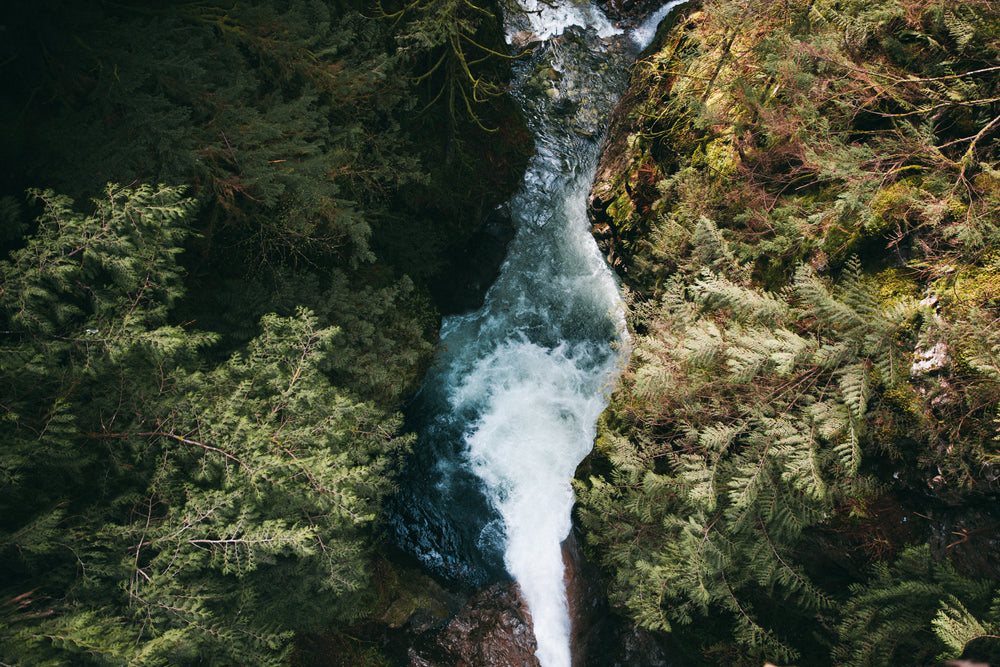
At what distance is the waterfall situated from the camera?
7695 millimetres

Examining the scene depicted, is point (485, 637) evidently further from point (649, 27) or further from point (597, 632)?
point (649, 27)

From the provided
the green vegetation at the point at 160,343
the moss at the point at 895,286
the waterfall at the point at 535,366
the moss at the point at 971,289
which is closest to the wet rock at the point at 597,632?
the waterfall at the point at 535,366

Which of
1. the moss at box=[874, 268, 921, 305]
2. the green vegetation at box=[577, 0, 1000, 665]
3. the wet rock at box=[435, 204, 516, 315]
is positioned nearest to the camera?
the green vegetation at box=[577, 0, 1000, 665]

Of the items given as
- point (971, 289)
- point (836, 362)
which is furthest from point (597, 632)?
point (971, 289)

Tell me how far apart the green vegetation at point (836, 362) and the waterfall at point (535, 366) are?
8.54 feet

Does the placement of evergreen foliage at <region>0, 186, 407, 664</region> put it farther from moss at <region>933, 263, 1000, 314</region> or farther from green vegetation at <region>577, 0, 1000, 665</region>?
moss at <region>933, 263, 1000, 314</region>

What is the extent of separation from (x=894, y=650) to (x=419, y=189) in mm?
8505

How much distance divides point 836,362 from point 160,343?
5714 millimetres

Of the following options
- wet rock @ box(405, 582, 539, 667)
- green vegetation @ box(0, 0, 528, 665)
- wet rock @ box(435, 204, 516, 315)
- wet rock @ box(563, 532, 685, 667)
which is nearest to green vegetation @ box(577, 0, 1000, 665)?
A: wet rock @ box(563, 532, 685, 667)

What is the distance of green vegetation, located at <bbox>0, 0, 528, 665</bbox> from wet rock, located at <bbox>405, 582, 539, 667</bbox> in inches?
109

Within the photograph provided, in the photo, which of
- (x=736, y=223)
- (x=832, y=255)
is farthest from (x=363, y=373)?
(x=832, y=255)

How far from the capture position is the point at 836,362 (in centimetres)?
352

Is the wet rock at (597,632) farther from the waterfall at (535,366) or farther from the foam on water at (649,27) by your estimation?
the foam on water at (649,27)

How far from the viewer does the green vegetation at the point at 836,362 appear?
333 centimetres
